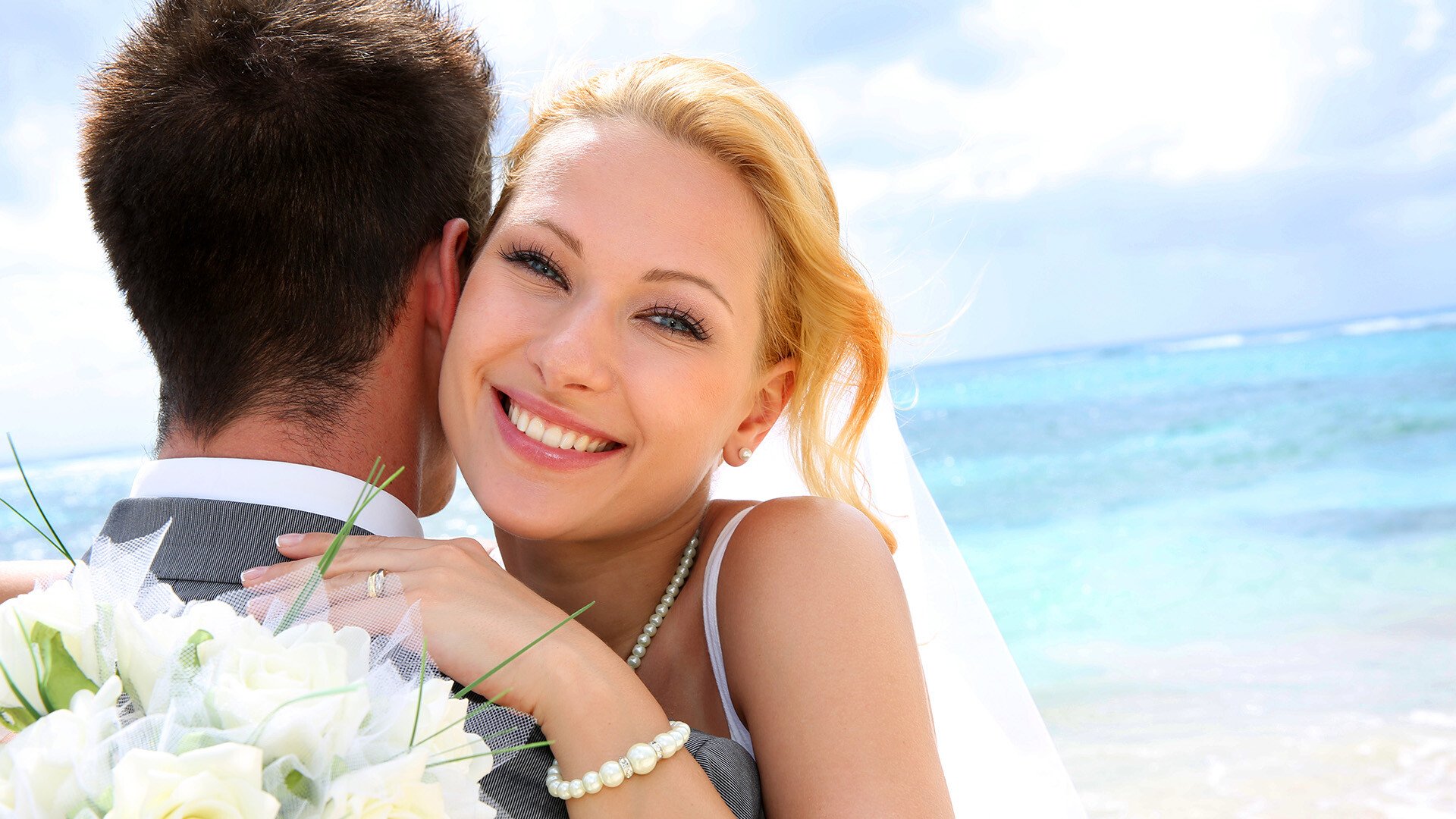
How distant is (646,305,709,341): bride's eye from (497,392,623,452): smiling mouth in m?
0.27

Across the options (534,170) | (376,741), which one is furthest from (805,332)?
(376,741)

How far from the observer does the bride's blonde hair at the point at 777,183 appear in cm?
257

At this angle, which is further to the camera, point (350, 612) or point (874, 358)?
point (874, 358)

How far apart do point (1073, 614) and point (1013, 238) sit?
21.9 meters

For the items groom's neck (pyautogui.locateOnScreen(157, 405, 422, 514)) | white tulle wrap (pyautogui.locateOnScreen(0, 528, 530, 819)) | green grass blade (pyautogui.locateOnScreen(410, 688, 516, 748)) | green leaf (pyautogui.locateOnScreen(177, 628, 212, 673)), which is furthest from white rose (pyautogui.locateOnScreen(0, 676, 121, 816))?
groom's neck (pyautogui.locateOnScreen(157, 405, 422, 514))

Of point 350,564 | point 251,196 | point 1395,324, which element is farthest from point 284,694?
point 1395,324

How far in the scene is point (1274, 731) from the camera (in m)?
7.08

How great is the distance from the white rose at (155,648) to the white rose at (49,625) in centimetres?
4

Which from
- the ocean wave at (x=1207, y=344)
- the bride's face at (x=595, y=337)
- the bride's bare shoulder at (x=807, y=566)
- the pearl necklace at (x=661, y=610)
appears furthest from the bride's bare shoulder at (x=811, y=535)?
the ocean wave at (x=1207, y=344)

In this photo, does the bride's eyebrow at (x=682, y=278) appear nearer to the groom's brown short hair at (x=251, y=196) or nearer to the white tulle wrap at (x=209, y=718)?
the groom's brown short hair at (x=251, y=196)

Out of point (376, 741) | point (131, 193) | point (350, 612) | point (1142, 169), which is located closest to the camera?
point (376, 741)

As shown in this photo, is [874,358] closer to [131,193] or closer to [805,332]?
[805,332]

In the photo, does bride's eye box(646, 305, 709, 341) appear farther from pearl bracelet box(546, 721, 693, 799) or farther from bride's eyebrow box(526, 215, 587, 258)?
pearl bracelet box(546, 721, 693, 799)

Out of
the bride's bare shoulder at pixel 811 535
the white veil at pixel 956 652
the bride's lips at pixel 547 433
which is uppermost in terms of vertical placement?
the bride's lips at pixel 547 433
